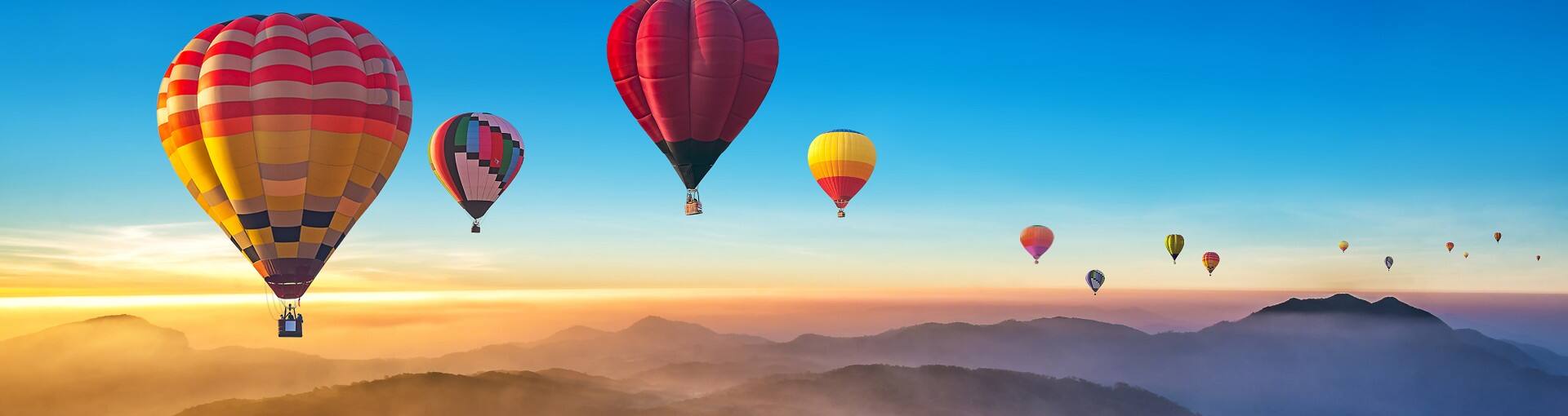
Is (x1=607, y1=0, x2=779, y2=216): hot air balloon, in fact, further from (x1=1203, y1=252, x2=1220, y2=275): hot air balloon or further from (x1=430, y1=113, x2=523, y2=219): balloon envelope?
(x1=1203, y1=252, x2=1220, y2=275): hot air balloon

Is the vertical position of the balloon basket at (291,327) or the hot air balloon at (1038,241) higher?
the hot air balloon at (1038,241)

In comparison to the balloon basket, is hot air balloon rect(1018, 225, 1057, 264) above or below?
above

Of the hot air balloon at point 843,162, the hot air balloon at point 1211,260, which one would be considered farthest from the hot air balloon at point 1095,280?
the hot air balloon at point 843,162

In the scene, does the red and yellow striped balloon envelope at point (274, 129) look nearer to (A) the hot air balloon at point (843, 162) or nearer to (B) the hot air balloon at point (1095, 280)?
(A) the hot air balloon at point (843, 162)

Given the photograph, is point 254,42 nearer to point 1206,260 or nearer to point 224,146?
point 224,146

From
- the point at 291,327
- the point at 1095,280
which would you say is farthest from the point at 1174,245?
the point at 291,327

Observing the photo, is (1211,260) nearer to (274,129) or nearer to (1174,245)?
(1174,245)

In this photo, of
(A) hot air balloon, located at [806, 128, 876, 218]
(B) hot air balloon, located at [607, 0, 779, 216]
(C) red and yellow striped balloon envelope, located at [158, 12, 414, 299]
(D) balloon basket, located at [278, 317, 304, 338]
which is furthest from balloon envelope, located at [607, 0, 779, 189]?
(A) hot air balloon, located at [806, 128, 876, 218]
